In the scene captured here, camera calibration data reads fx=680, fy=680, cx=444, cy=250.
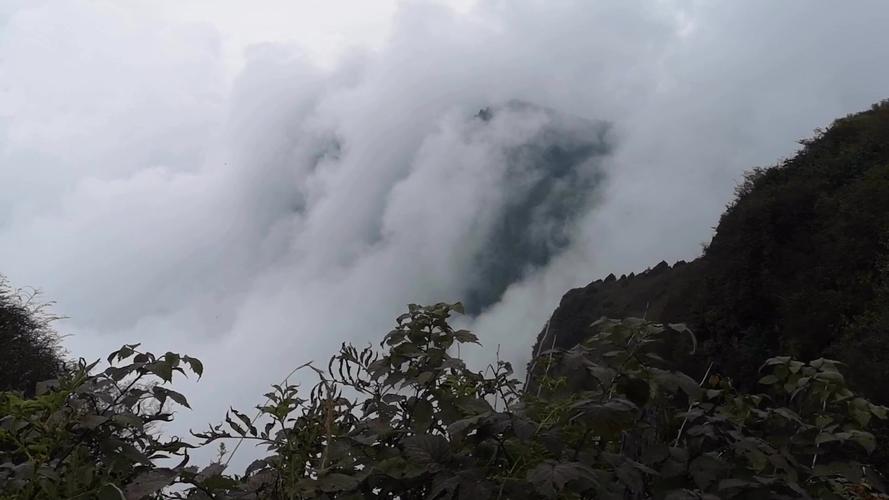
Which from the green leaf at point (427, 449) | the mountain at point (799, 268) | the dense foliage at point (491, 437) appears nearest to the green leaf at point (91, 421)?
the dense foliage at point (491, 437)

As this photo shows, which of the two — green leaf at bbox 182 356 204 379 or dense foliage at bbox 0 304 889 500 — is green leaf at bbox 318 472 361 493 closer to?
dense foliage at bbox 0 304 889 500

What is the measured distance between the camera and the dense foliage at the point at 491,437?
1248 mm

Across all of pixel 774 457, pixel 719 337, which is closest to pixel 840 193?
pixel 719 337

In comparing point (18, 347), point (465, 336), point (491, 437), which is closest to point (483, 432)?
point (491, 437)

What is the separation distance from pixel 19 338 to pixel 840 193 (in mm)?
25028

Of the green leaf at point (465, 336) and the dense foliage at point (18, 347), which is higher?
the dense foliage at point (18, 347)

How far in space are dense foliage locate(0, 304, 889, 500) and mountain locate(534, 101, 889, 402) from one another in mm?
15206

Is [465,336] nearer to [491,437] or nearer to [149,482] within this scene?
[491,437]

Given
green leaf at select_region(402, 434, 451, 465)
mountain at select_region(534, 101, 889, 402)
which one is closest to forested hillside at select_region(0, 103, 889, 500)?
green leaf at select_region(402, 434, 451, 465)

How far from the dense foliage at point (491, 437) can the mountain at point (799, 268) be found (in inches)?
599

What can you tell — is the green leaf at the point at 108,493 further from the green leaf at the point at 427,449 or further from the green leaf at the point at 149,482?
the green leaf at the point at 427,449

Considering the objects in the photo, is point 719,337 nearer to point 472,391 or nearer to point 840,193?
point 840,193

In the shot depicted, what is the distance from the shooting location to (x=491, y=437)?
1.32 meters

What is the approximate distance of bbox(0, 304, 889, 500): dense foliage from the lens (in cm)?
125
